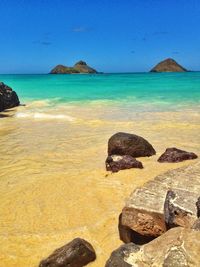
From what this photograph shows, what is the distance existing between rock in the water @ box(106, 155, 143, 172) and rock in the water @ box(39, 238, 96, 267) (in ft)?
11.1

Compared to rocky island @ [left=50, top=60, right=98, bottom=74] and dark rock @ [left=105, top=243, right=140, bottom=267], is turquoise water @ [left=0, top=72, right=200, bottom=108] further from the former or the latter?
rocky island @ [left=50, top=60, right=98, bottom=74]

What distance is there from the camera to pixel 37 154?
1002 centimetres

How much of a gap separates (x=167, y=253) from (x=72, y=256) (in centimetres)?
145

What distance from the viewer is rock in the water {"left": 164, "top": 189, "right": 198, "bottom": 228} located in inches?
182

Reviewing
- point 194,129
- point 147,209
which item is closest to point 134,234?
point 147,209

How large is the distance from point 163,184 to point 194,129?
26.1 feet

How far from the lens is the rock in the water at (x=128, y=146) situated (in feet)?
30.0

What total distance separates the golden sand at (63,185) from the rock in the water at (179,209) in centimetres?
95

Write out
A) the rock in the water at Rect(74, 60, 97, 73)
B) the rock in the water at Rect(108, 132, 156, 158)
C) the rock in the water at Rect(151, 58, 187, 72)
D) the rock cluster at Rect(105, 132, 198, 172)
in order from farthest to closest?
1. the rock in the water at Rect(151, 58, 187, 72)
2. the rock in the water at Rect(74, 60, 97, 73)
3. the rock in the water at Rect(108, 132, 156, 158)
4. the rock cluster at Rect(105, 132, 198, 172)

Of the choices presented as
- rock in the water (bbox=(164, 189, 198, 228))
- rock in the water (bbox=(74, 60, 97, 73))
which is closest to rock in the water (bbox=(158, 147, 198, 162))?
rock in the water (bbox=(164, 189, 198, 228))

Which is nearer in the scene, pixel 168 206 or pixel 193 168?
pixel 168 206

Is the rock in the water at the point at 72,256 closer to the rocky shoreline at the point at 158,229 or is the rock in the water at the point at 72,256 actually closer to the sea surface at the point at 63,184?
the rocky shoreline at the point at 158,229

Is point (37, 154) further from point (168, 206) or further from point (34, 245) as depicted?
point (168, 206)

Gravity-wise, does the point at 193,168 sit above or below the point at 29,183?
above
